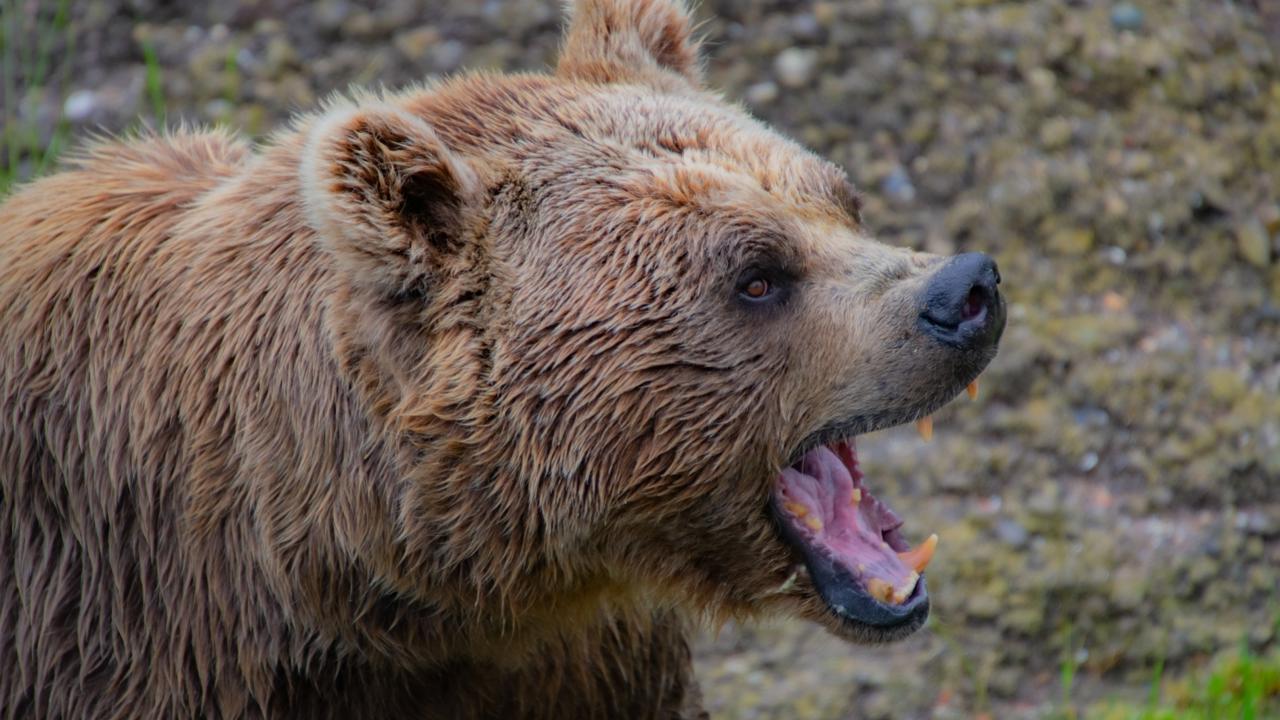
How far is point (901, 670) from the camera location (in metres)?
5.57

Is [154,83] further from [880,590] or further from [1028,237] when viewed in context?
[880,590]

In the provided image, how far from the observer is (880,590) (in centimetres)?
376

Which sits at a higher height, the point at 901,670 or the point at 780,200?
the point at 780,200

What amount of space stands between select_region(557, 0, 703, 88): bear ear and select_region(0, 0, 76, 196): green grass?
3006mm

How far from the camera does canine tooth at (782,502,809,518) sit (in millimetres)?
3812

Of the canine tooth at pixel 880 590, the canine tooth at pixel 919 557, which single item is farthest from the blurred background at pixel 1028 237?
the canine tooth at pixel 880 590

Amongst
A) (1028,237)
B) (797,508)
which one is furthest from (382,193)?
(1028,237)

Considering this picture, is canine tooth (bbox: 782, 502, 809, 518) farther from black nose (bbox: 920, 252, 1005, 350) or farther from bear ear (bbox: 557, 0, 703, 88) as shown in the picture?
bear ear (bbox: 557, 0, 703, 88)

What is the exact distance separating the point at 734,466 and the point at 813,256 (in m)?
0.54

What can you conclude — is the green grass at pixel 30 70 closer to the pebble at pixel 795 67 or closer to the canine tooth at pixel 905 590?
the pebble at pixel 795 67

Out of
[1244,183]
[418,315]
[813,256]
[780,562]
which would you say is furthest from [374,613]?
[1244,183]

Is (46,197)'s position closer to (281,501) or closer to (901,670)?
(281,501)

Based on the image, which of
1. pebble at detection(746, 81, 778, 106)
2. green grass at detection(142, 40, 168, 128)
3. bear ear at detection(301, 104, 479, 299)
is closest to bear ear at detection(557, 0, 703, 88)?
bear ear at detection(301, 104, 479, 299)

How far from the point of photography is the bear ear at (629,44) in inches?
169
